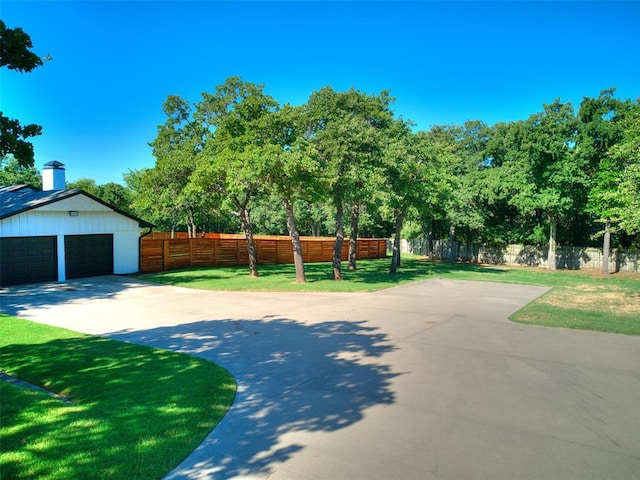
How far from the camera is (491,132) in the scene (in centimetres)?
4825

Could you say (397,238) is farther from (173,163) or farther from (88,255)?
(88,255)

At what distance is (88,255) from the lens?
20156 millimetres

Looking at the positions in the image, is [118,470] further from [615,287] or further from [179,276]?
[615,287]

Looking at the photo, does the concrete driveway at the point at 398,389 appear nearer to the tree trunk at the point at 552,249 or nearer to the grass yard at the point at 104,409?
the grass yard at the point at 104,409

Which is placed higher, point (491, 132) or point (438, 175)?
point (491, 132)

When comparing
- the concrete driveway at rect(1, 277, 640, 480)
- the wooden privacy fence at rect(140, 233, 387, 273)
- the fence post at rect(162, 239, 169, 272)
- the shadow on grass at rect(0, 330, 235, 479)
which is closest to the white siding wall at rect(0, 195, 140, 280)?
the wooden privacy fence at rect(140, 233, 387, 273)

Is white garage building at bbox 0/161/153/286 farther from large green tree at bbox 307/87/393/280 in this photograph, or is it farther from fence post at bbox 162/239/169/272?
large green tree at bbox 307/87/393/280

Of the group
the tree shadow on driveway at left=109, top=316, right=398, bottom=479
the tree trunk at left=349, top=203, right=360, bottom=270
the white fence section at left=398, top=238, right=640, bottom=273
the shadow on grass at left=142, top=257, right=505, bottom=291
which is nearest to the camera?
the tree shadow on driveway at left=109, top=316, right=398, bottom=479

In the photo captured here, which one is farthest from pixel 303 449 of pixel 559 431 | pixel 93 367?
pixel 93 367

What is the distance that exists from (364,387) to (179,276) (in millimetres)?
17149

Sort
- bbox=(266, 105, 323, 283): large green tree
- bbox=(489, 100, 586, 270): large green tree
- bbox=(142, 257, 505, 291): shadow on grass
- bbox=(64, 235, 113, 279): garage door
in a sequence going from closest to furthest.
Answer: bbox=(266, 105, 323, 283): large green tree
bbox=(142, 257, 505, 291): shadow on grass
bbox=(64, 235, 113, 279): garage door
bbox=(489, 100, 586, 270): large green tree

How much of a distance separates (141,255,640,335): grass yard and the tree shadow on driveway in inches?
237

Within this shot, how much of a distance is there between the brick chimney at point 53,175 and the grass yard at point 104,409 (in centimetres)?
1669

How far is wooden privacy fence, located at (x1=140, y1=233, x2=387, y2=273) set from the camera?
2381 centimetres
